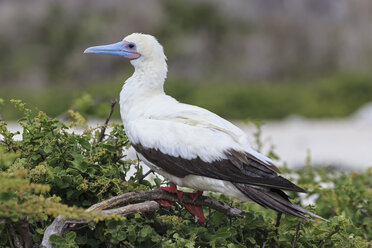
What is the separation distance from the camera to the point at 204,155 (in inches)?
134

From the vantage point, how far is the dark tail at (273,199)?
323cm

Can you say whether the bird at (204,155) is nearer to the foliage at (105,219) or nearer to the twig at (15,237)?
the foliage at (105,219)

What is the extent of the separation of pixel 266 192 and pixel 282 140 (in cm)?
1349

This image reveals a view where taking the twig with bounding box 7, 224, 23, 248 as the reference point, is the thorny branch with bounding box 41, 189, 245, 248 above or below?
above

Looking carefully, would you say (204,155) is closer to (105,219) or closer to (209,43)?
(105,219)

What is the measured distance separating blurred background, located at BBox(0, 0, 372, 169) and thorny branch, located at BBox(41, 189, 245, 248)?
1856 cm

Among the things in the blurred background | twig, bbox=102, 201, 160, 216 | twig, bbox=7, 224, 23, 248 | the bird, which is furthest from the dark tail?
the blurred background

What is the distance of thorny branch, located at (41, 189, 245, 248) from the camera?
9.54ft

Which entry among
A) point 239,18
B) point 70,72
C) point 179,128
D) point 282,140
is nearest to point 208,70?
point 239,18

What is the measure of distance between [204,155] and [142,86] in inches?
29.1

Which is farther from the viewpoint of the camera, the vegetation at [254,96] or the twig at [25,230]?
the vegetation at [254,96]

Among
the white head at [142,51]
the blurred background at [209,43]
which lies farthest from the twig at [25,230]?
the blurred background at [209,43]

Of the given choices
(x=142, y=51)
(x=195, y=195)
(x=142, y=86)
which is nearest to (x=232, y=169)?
(x=195, y=195)

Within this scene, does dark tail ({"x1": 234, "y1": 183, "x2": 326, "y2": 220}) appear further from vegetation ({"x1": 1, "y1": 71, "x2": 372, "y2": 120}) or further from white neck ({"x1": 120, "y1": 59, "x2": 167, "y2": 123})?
vegetation ({"x1": 1, "y1": 71, "x2": 372, "y2": 120})
